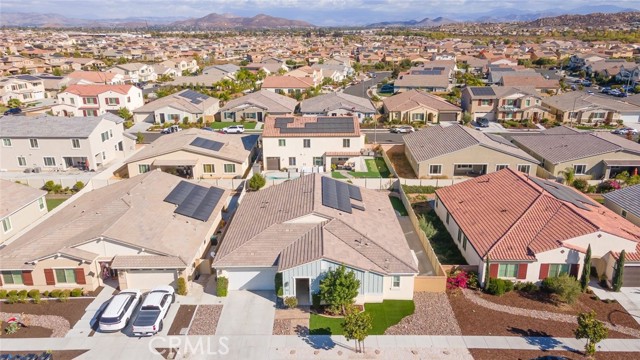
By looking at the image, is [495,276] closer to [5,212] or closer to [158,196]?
[158,196]

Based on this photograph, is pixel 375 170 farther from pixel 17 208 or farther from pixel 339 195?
pixel 17 208

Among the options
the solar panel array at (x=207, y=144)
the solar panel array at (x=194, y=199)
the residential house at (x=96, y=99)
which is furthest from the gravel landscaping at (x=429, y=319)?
the residential house at (x=96, y=99)

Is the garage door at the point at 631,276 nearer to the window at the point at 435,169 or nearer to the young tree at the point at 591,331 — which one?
the young tree at the point at 591,331

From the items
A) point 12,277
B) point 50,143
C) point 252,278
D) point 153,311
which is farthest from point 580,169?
point 50,143

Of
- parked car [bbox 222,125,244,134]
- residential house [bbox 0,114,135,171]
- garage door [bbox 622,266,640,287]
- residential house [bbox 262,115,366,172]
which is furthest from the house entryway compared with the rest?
parked car [bbox 222,125,244,134]

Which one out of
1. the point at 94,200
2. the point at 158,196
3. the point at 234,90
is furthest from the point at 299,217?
the point at 234,90
